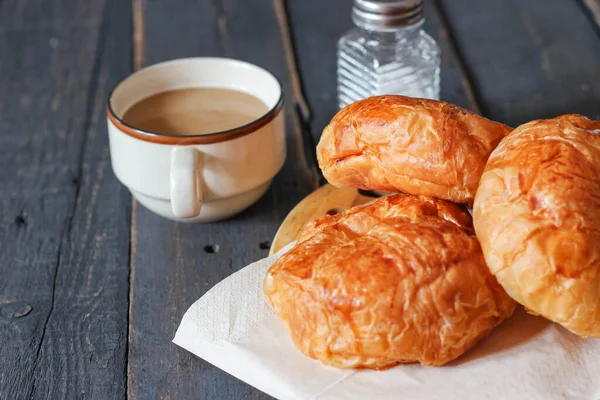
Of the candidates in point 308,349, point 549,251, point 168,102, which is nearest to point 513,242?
point 549,251

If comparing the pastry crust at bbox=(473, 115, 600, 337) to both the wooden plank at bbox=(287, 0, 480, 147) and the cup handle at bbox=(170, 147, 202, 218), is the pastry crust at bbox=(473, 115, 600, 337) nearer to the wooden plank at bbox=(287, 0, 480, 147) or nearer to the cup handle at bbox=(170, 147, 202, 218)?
the cup handle at bbox=(170, 147, 202, 218)

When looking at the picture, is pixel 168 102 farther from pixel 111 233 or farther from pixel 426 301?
pixel 426 301

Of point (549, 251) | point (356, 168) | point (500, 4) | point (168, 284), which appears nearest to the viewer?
point (549, 251)

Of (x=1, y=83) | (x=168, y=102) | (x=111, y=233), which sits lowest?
(x=1, y=83)

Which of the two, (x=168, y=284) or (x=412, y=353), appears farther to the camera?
(x=168, y=284)

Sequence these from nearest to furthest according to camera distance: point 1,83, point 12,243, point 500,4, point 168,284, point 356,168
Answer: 1. point 356,168
2. point 168,284
3. point 12,243
4. point 1,83
5. point 500,4

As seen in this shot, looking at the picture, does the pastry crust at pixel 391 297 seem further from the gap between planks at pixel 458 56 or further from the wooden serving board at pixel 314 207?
the gap between planks at pixel 458 56

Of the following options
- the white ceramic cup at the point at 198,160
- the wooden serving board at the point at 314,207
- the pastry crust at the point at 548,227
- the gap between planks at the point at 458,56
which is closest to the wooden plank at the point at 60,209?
the white ceramic cup at the point at 198,160
